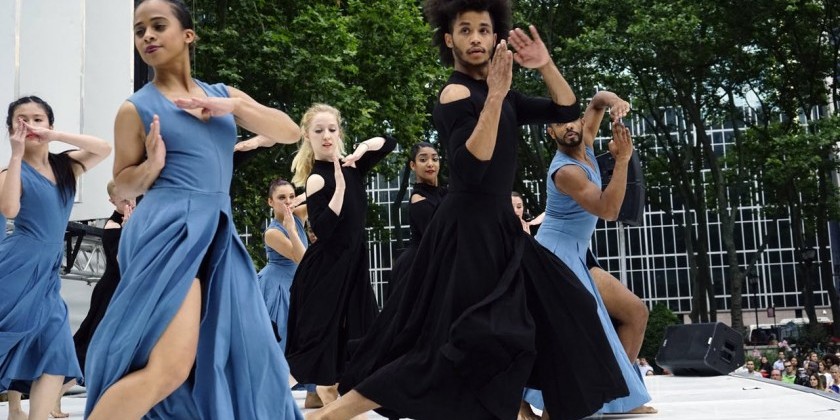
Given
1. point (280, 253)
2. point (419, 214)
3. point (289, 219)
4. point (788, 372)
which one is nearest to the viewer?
point (419, 214)

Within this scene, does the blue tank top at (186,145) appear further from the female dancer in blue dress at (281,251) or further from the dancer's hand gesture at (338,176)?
the female dancer in blue dress at (281,251)

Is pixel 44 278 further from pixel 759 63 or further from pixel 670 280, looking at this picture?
pixel 670 280

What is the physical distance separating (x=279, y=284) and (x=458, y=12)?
18.6 feet

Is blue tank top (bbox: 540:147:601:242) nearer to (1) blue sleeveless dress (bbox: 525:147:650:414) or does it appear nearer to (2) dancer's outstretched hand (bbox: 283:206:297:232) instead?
(1) blue sleeveless dress (bbox: 525:147:650:414)

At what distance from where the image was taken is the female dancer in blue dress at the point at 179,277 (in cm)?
387

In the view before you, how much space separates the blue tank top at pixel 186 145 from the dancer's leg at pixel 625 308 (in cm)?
315

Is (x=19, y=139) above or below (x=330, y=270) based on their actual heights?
above

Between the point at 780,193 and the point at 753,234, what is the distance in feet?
140

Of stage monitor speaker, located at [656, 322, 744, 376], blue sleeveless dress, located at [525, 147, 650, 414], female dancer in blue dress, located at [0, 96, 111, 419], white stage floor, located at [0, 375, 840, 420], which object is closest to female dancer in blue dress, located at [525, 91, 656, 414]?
blue sleeveless dress, located at [525, 147, 650, 414]

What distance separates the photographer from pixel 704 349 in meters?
11.9

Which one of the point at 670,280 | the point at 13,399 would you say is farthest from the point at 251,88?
the point at 670,280

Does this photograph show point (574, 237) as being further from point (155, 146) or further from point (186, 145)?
point (155, 146)

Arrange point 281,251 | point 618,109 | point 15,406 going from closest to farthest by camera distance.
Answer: point 618,109
point 15,406
point 281,251

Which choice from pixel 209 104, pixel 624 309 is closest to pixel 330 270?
pixel 624 309
